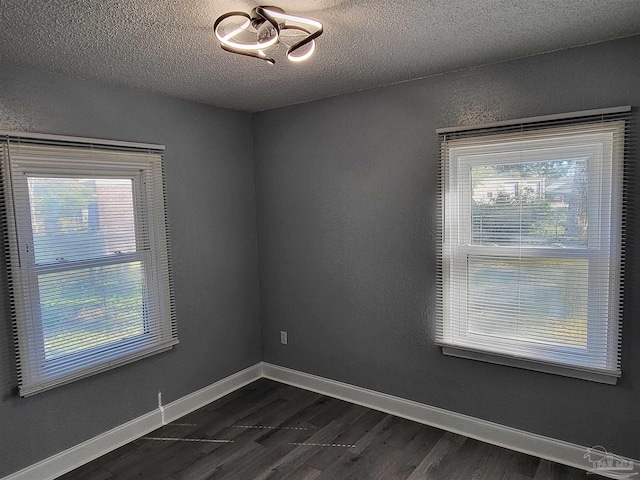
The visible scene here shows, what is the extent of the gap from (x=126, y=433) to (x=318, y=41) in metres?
2.79

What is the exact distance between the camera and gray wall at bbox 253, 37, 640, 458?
2.36 m

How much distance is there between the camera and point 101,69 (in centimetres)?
249

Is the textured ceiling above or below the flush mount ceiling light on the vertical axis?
above

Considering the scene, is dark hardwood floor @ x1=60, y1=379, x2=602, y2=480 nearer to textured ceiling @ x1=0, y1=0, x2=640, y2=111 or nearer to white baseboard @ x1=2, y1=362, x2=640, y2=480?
white baseboard @ x1=2, y1=362, x2=640, y2=480

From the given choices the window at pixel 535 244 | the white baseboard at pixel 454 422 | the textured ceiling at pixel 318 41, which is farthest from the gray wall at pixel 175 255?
the window at pixel 535 244

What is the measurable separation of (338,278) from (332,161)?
0.94 m

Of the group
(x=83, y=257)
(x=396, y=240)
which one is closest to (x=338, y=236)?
(x=396, y=240)

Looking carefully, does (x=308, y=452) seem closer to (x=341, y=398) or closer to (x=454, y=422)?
(x=341, y=398)

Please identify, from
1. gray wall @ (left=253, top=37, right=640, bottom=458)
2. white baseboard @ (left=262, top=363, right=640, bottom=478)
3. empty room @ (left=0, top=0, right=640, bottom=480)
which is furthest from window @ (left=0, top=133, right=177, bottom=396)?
white baseboard @ (left=262, top=363, right=640, bottom=478)

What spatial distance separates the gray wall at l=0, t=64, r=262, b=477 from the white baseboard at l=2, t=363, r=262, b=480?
0.15 ft

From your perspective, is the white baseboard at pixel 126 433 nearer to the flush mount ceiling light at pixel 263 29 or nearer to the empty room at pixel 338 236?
the empty room at pixel 338 236

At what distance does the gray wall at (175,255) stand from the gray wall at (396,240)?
0.26 metres

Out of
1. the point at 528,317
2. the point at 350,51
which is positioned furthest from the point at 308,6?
the point at 528,317

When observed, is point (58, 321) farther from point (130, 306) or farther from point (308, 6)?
point (308, 6)
